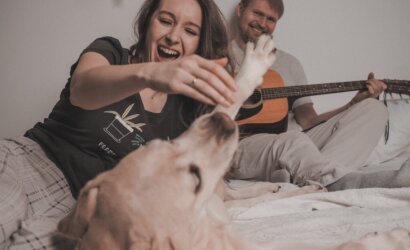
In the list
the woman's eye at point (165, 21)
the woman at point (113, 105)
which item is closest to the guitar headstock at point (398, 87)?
the woman at point (113, 105)

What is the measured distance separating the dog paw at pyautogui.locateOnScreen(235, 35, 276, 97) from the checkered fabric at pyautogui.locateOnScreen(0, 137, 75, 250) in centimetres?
60

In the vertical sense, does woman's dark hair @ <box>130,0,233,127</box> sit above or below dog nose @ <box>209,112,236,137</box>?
above

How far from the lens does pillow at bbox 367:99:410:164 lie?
2381mm

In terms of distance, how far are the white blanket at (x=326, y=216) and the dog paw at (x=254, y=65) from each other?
47 centimetres

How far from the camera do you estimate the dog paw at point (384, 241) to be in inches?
37.1

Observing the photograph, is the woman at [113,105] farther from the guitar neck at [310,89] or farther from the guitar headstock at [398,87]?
the guitar headstock at [398,87]

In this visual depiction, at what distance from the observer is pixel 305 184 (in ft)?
5.54

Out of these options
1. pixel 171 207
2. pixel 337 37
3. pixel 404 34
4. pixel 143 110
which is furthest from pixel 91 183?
pixel 404 34

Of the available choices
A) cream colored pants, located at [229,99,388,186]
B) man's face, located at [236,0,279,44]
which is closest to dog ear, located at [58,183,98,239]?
cream colored pants, located at [229,99,388,186]

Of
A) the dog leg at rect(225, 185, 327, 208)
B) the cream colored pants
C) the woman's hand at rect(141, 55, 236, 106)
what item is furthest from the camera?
the cream colored pants

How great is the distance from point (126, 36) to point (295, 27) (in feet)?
4.44

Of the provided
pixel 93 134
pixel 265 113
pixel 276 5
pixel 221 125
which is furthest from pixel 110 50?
pixel 276 5

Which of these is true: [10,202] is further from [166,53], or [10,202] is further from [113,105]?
[166,53]

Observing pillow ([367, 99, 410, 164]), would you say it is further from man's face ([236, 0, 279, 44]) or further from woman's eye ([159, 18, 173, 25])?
woman's eye ([159, 18, 173, 25])
